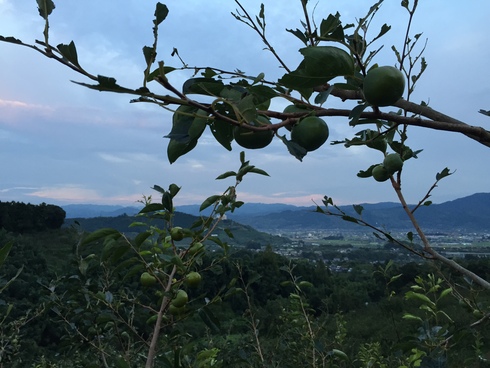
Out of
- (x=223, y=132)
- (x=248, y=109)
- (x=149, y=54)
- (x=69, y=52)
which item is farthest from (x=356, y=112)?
(x=69, y=52)

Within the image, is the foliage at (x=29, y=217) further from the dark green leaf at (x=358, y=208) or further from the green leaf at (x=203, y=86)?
the green leaf at (x=203, y=86)

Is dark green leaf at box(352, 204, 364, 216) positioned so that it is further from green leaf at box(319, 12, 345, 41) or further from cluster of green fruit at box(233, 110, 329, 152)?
cluster of green fruit at box(233, 110, 329, 152)

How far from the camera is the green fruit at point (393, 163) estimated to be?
2.00m

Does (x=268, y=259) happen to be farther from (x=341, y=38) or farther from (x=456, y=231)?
(x=456, y=231)

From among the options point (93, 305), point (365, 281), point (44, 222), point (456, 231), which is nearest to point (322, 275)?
point (365, 281)

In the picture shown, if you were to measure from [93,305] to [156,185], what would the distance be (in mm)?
1505

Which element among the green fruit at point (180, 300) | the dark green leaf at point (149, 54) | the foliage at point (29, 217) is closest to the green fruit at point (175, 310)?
the green fruit at point (180, 300)

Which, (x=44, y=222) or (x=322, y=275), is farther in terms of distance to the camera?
(x=44, y=222)

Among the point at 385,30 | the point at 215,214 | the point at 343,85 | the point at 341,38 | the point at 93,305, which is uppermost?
the point at 385,30

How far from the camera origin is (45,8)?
3.17 ft

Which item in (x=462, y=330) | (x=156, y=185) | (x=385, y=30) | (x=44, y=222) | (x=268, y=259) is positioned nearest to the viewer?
(x=385, y=30)

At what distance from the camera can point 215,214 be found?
2.76m

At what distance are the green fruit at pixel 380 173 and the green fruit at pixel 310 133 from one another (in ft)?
3.38

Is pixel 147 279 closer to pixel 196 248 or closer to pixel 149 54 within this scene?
pixel 196 248
